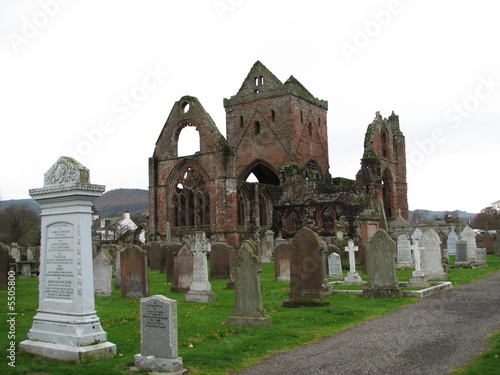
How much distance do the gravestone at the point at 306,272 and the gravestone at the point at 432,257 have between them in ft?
20.8

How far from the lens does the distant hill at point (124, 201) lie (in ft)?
406

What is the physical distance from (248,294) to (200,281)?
3533 millimetres

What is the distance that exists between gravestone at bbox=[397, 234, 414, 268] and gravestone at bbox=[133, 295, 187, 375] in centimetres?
1519

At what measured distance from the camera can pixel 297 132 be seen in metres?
41.2

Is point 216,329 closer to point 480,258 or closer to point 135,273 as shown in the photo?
point 135,273

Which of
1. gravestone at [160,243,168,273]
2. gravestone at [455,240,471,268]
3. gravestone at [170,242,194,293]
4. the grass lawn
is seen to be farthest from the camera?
gravestone at [160,243,168,273]

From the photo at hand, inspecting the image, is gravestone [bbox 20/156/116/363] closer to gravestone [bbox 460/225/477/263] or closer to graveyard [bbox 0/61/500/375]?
graveyard [bbox 0/61/500/375]

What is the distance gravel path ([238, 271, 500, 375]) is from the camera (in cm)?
652

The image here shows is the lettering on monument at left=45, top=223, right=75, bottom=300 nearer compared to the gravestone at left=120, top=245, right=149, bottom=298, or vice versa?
the lettering on monument at left=45, top=223, right=75, bottom=300

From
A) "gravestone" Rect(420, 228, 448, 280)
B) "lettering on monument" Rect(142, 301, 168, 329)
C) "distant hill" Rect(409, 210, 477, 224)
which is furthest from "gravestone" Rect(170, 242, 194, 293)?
"distant hill" Rect(409, 210, 477, 224)

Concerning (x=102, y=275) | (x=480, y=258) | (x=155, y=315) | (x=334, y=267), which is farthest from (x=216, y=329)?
(x=480, y=258)

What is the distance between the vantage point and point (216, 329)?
8.95 meters

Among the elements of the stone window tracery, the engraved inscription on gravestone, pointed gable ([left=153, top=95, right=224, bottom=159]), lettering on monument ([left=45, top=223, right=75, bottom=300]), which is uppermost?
pointed gable ([left=153, top=95, right=224, bottom=159])

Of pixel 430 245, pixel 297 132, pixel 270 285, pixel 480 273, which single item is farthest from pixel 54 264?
pixel 297 132
